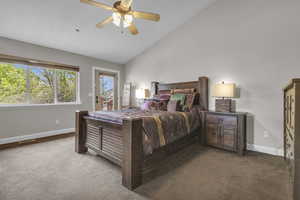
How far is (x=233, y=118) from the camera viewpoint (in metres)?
2.80

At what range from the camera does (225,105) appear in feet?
10.00

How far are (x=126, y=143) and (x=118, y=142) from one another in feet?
1.13

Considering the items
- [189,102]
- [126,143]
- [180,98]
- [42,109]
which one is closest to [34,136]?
[42,109]

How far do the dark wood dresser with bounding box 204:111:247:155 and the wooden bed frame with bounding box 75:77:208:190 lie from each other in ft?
0.74

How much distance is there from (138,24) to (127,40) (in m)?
0.69

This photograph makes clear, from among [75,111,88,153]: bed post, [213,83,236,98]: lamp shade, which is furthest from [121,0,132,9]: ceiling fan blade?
[213,83,236,98]: lamp shade

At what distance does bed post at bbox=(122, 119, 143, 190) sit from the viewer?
1718 millimetres

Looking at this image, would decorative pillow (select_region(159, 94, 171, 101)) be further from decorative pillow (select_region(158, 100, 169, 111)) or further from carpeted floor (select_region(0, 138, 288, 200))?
carpeted floor (select_region(0, 138, 288, 200))

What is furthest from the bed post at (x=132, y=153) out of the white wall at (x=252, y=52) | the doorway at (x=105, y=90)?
the doorway at (x=105, y=90)

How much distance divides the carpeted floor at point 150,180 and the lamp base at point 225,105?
912mm

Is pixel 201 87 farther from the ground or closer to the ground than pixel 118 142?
farther from the ground

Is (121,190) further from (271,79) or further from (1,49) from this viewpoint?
(1,49)

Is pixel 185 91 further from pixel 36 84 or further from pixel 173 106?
pixel 36 84

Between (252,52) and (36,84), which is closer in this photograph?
(252,52)
